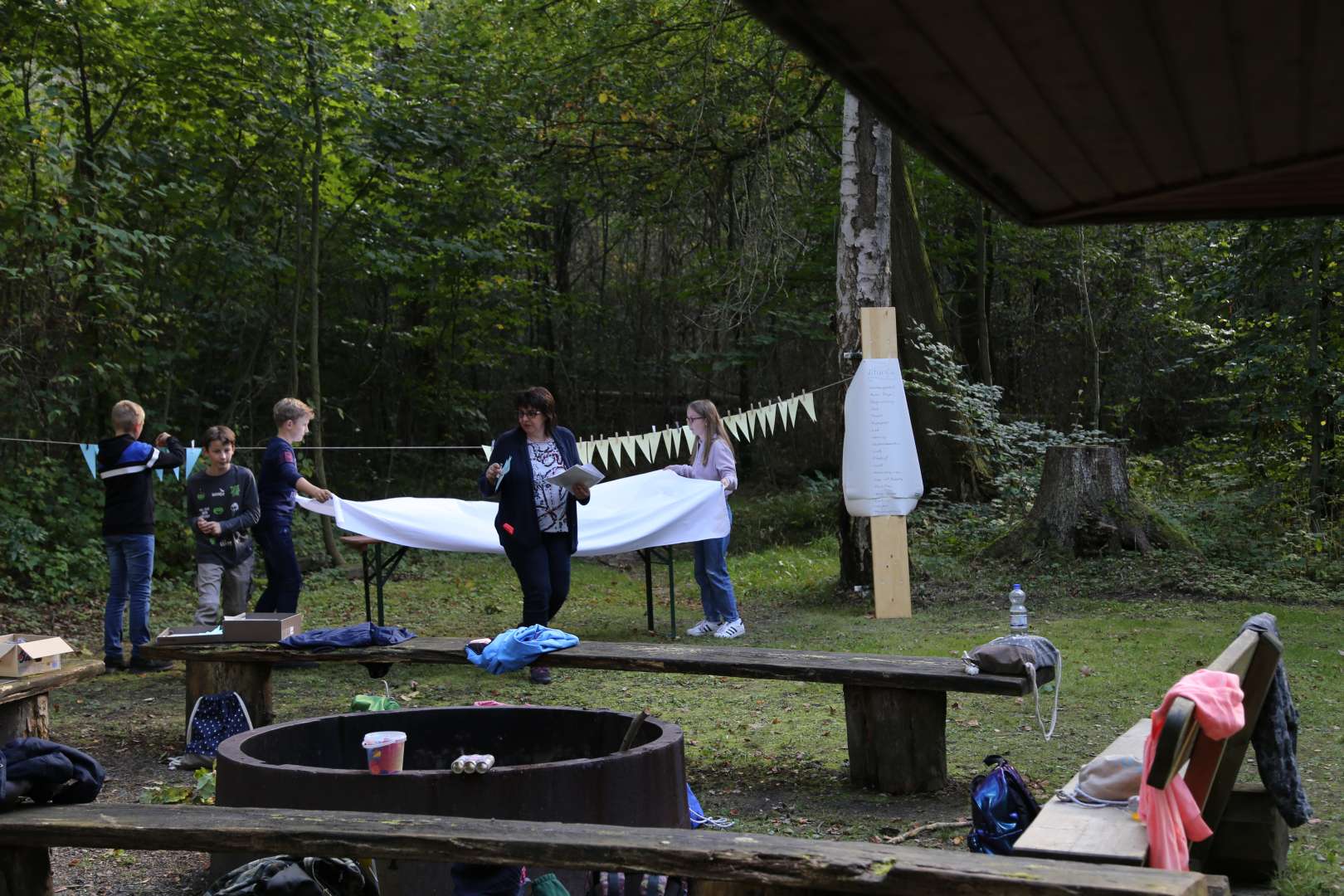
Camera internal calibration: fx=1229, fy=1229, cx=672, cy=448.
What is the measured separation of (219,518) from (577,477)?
251cm

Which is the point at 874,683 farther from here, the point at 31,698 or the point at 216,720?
the point at 31,698

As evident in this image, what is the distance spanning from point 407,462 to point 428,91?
5.21m

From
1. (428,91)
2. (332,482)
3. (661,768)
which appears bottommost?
(661,768)

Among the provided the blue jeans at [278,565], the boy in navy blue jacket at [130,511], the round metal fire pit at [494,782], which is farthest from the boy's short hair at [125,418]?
the round metal fire pit at [494,782]

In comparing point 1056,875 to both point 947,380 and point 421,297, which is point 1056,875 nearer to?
point 947,380

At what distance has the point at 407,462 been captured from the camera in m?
17.6

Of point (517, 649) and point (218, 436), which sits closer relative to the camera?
point (517, 649)

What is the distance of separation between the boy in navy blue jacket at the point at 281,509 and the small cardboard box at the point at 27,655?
2.62m

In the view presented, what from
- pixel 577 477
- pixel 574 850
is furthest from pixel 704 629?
pixel 574 850

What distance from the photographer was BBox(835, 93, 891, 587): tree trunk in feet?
34.7

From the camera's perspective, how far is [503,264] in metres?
16.8

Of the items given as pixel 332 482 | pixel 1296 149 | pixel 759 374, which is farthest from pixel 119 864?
pixel 759 374

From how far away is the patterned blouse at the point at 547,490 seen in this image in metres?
7.78

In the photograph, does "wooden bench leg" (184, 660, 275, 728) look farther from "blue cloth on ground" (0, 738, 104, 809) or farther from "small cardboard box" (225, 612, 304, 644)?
"blue cloth on ground" (0, 738, 104, 809)
